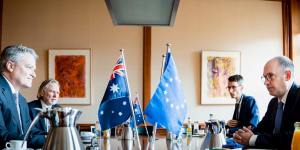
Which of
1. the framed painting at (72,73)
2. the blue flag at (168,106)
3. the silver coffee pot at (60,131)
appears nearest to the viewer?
the silver coffee pot at (60,131)

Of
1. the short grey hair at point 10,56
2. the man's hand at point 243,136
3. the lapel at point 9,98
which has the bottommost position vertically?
the man's hand at point 243,136

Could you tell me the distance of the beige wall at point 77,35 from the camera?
5.41m

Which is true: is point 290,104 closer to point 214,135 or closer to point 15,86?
point 214,135

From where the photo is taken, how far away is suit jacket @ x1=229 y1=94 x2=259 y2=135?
4.28 meters

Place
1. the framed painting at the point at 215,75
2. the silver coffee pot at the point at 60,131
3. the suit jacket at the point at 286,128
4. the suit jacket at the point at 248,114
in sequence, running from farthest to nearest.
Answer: the framed painting at the point at 215,75 → the suit jacket at the point at 248,114 → the suit jacket at the point at 286,128 → the silver coffee pot at the point at 60,131

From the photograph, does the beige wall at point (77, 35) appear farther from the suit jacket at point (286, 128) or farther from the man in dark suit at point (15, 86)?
Result: the suit jacket at point (286, 128)

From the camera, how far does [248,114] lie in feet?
14.3

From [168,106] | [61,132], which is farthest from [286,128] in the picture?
[61,132]

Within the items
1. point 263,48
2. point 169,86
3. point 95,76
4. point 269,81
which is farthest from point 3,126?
point 263,48

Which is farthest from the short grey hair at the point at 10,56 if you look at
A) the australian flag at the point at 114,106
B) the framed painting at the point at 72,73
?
the framed painting at the point at 72,73

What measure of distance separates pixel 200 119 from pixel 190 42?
1.14m

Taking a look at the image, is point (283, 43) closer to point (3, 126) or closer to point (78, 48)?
point (78, 48)

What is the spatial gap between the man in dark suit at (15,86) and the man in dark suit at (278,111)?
141 centimetres

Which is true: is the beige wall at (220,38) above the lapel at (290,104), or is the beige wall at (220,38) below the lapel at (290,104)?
above
